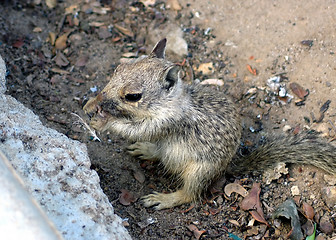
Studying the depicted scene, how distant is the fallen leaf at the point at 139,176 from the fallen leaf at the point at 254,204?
1.12 metres

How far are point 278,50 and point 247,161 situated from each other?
190 centimetres

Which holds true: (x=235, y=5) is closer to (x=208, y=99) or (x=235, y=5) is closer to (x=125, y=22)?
(x=125, y=22)

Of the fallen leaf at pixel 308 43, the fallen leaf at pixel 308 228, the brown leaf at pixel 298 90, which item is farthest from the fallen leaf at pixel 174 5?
the fallen leaf at pixel 308 228

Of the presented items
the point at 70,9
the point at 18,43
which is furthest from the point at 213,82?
the point at 18,43

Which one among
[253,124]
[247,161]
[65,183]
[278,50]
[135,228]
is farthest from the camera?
[278,50]

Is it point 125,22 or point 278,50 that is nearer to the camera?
point 278,50

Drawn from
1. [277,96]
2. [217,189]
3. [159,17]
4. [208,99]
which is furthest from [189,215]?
[159,17]

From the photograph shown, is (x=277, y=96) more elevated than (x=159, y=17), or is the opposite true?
(x=159, y=17)

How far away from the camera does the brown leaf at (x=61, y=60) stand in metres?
5.46

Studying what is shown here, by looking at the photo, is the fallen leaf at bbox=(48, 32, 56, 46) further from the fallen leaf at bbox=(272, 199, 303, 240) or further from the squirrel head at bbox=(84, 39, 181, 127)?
the fallen leaf at bbox=(272, 199, 303, 240)

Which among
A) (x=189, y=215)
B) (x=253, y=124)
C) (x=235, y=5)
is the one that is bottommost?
(x=189, y=215)

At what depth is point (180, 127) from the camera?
4125 mm

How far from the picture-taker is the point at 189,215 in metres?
4.20

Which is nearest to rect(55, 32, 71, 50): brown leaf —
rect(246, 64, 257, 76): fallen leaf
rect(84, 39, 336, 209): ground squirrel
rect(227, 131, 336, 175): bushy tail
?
→ rect(84, 39, 336, 209): ground squirrel
